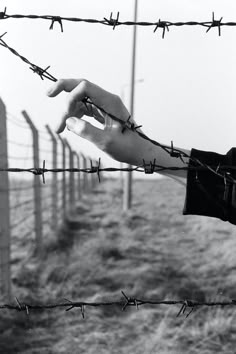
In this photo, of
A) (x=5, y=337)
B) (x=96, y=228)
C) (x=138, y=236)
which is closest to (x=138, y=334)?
(x=5, y=337)

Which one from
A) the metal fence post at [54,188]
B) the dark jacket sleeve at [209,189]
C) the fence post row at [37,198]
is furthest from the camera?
the metal fence post at [54,188]

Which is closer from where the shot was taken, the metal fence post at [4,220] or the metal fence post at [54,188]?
the metal fence post at [4,220]

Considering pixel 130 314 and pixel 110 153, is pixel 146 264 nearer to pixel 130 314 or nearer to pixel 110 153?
pixel 130 314

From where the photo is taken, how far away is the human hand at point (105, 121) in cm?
174

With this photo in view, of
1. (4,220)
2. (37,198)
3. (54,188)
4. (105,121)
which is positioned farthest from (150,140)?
(54,188)

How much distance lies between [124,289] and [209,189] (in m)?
3.49

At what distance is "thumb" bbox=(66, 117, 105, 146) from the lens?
1737 mm

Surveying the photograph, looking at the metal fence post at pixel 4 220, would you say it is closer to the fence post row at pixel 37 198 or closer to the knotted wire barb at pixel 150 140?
the fence post row at pixel 37 198

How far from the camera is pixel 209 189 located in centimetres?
195

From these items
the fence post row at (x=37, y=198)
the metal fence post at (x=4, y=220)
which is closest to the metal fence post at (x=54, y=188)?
the fence post row at (x=37, y=198)

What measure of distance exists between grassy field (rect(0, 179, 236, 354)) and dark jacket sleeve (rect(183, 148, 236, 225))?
2.09 meters

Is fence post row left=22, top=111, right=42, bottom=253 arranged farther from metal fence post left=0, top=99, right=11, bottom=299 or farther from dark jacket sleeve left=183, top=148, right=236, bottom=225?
dark jacket sleeve left=183, top=148, right=236, bottom=225

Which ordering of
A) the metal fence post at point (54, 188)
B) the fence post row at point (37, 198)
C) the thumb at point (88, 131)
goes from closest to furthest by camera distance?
the thumb at point (88, 131) < the fence post row at point (37, 198) < the metal fence post at point (54, 188)

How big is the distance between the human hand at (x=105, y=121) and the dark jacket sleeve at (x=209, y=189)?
0.21 meters
